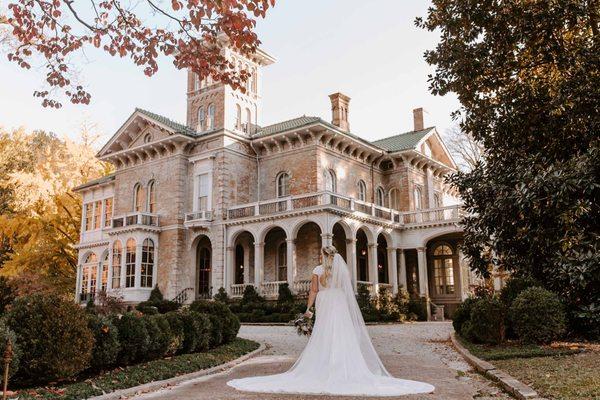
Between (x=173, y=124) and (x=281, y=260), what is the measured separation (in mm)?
10033

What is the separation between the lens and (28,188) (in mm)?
33531

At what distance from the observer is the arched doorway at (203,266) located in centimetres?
2961

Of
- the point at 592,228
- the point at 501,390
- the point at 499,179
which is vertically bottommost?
the point at 501,390

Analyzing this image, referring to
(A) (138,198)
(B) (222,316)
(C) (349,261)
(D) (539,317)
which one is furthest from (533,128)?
(A) (138,198)

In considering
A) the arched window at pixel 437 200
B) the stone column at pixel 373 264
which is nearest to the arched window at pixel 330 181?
the stone column at pixel 373 264

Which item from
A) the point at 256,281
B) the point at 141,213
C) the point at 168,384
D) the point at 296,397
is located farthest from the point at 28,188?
the point at 296,397

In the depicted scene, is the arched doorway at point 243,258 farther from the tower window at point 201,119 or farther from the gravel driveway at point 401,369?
the gravel driveway at point 401,369

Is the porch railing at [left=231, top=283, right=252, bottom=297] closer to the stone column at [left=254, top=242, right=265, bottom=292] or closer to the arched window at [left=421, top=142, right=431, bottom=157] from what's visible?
the stone column at [left=254, top=242, right=265, bottom=292]

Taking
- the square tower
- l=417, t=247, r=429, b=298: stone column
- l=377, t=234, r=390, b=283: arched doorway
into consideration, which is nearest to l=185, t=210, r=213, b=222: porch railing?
the square tower

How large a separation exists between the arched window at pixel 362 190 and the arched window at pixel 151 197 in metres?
11.7

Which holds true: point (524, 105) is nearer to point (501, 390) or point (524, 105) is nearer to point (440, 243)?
point (501, 390)

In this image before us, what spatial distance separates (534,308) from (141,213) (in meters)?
22.3

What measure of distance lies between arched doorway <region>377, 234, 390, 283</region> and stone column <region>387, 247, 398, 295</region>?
2.08 metres

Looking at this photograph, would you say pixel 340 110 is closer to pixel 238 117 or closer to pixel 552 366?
pixel 238 117
